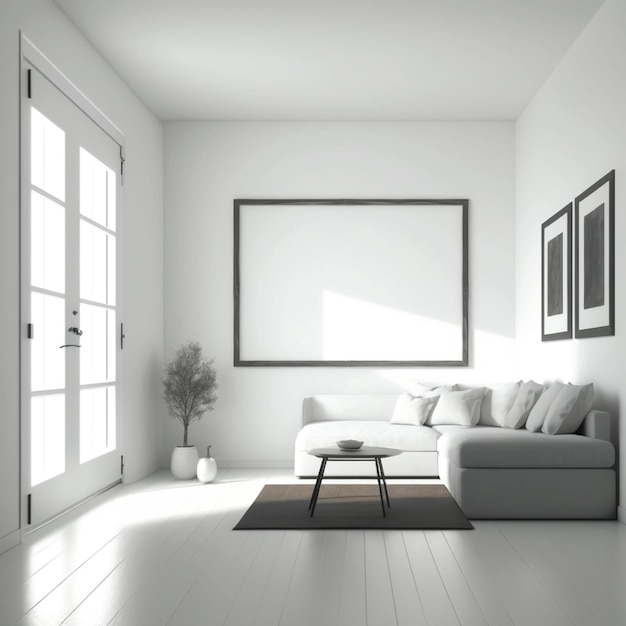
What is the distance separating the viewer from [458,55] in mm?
5984

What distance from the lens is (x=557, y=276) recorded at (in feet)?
20.4

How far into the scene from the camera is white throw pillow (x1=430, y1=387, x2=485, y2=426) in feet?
22.5

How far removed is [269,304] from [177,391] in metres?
1.27

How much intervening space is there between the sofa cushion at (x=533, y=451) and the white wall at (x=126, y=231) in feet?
8.95

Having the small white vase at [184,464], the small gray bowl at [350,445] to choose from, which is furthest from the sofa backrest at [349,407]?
the small gray bowl at [350,445]

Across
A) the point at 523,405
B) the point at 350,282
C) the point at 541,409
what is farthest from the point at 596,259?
the point at 350,282

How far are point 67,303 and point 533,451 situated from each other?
3.12 m

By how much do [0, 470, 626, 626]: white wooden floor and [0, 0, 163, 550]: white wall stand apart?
678 millimetres

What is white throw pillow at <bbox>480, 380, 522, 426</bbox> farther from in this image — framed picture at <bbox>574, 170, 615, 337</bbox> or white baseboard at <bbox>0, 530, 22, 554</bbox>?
white baseboard at <bbox>0, 530, 22, 554</bbox>

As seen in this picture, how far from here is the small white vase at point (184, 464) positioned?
6715 mm

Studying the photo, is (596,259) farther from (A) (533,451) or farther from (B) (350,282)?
(B) (350,282)

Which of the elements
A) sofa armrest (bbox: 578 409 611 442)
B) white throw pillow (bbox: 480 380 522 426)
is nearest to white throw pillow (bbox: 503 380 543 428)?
white throw pillow (bbox: 480 380 522 426)

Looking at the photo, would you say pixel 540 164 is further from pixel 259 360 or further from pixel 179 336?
pixel 179 336

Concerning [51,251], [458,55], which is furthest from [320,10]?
[51,251]
